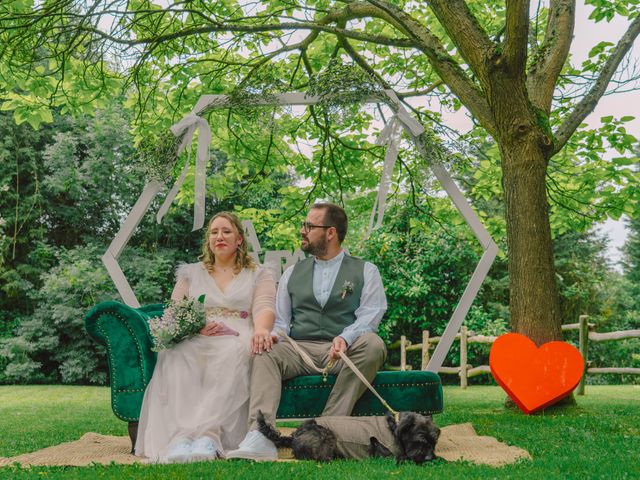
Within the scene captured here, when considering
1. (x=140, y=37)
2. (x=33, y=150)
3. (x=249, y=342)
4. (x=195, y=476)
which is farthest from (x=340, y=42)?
(x=33, y=150)

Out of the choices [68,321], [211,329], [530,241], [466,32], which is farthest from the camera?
[68,321]

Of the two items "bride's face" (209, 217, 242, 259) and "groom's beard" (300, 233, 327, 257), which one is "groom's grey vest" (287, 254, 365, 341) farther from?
"bride's face" (209, 217, 242, 259)

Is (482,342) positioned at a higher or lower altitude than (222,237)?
lower

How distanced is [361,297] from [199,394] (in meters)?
1.19

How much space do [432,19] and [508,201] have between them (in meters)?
3.34

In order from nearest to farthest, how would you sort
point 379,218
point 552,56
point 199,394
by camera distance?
point 199,394
point 379,218
point 552,56

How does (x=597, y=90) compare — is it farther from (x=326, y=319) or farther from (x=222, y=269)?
(x=222, y=269)

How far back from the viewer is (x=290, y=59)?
9.20 meters

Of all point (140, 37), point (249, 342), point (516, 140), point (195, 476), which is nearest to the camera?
point (195, 476)

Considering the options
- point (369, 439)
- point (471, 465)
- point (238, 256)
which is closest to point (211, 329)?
point (238, 256)

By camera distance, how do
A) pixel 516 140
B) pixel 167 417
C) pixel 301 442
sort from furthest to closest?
1. pixel 516 140
2. pixel 167 417
3. pixel 301 442

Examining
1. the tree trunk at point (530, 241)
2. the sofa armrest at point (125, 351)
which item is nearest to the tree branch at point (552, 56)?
the tree trunk at point (530, 241)

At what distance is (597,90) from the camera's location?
6.87m

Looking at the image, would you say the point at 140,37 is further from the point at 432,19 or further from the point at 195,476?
A: the point at 195,476
